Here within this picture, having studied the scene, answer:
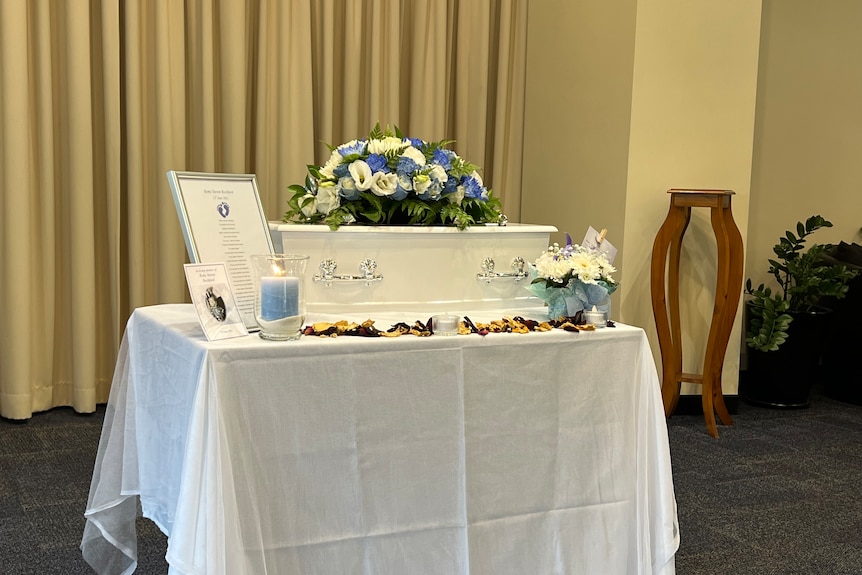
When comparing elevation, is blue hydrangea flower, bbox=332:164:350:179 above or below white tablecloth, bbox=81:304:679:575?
above

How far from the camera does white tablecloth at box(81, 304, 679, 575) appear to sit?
1657mm

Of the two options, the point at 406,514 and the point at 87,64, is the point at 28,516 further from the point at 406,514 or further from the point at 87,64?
the point at 87,64

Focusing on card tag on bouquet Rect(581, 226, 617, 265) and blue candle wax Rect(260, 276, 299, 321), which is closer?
blue candle wax Rect(260, 276, 299, 321)

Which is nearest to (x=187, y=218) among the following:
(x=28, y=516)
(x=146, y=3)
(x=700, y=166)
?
(x=28, y=516)

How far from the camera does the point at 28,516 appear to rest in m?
2.71

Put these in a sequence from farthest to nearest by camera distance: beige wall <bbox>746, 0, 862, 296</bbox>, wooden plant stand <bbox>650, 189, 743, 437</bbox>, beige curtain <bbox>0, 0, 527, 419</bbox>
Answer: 1. beige wall <bbox>746, 0, 862, 296</bbox>
2. wooden plant stand <bbox>650, 189, 743, 437</bbox>
3. beige curtain <bbox>0, 0, 527, 419</bbox>

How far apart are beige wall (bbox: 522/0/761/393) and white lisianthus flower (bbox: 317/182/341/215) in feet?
7.50

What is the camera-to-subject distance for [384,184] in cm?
212

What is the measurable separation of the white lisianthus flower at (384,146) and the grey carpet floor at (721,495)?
131 cm

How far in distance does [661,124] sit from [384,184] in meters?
2.39

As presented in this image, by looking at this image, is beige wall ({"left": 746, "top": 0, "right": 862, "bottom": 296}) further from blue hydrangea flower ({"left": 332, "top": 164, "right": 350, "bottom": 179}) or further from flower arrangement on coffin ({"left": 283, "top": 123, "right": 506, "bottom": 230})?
blue hydrangea flower ({"left": 332, "top": 164, "right": 350, "bottom": 179})

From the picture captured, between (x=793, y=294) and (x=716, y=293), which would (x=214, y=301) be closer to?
(x=716, y=293)

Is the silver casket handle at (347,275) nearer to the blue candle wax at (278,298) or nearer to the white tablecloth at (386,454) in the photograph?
the white tablecloth at (386,454)

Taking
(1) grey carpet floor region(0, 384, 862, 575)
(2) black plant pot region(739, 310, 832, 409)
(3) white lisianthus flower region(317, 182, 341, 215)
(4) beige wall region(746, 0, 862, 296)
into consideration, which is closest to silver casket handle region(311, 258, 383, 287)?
(3) white lisianthus flower region(317, 182, 341, 215)
